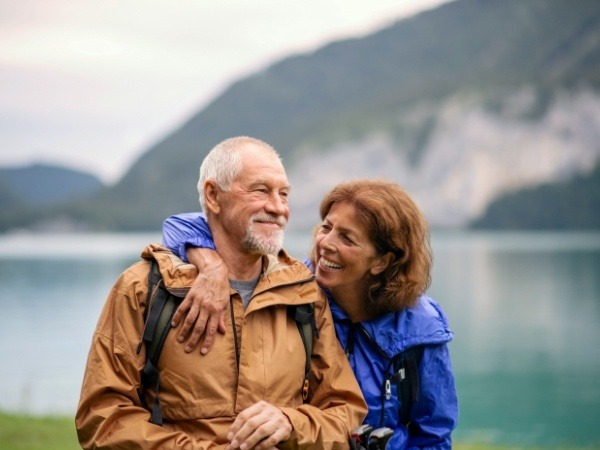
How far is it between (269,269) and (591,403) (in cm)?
2143

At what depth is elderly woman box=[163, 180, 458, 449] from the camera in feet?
16.1

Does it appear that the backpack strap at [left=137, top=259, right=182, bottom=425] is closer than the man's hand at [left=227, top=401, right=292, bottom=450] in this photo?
No

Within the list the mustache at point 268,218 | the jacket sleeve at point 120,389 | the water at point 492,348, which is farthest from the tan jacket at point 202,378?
the water at point 492,348

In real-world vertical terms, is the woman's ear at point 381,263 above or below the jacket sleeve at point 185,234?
below

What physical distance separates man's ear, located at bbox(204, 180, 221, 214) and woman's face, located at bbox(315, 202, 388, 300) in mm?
712

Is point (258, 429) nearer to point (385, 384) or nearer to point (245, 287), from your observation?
point (245, 287)

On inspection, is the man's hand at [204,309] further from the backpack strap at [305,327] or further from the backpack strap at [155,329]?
the backpack strap at [305,327]

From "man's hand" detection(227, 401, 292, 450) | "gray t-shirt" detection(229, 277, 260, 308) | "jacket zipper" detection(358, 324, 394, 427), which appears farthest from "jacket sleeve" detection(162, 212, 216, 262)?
"jacket zipper" detection(358, 324, 394, 427)

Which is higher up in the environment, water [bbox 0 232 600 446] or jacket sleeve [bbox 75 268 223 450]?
jacket sleeve [bbox 75 268 223 450]

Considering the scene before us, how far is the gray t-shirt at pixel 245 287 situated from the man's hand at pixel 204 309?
0.19 meters

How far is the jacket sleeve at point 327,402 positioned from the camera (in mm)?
4422

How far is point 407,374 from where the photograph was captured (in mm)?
4910

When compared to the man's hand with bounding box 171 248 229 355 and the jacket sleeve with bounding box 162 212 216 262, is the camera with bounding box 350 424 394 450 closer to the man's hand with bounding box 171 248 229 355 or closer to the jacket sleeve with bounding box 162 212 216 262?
the man's hand with bounding box 171 248 229 355

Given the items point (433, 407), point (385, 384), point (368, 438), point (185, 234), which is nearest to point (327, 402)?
point (368, 438)
